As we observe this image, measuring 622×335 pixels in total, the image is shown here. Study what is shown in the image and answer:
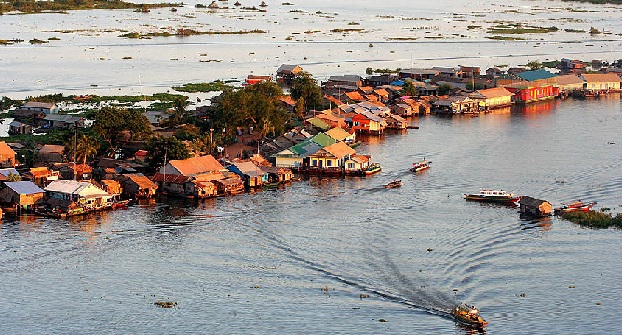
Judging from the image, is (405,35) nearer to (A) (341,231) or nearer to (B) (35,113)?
(B) (35,113)

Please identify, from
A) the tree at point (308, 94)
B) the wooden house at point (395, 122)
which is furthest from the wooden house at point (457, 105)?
the tree at point (308, 94)

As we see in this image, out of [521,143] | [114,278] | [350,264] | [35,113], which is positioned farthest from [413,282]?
[35,113]

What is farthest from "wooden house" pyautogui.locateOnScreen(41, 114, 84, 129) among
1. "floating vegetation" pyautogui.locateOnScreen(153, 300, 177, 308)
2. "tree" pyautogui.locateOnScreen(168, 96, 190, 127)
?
"floating vegetation" pyautogui.locateOnScreen(153, 300, 177, 308)

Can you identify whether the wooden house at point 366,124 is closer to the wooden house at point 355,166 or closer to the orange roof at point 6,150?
the wooden house at point 355,166

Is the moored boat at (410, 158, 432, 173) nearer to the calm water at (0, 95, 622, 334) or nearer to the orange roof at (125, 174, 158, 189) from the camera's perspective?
the calm water at (0, 95, 622, 334)

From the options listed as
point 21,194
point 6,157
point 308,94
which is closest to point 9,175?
point 21,194

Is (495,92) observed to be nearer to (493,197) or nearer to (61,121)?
(493,197)
